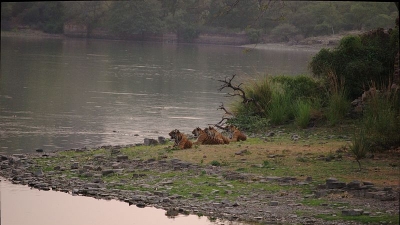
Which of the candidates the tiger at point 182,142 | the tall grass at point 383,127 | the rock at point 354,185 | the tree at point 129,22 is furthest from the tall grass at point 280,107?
the tree at point 129,22

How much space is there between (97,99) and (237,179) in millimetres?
19318

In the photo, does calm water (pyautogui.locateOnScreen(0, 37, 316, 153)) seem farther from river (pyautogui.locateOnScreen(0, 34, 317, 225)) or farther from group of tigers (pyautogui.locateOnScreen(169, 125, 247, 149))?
group of tigers (pyautogui.locateOnScreen(169, 125, 247, 149))

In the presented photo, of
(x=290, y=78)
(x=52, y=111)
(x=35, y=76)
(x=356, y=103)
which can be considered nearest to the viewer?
(x=356, y=103)

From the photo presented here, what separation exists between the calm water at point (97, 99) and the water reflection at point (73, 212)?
5.58 m

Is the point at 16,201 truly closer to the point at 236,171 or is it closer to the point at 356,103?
the point at 236,171

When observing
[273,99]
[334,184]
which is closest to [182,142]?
[334,184]

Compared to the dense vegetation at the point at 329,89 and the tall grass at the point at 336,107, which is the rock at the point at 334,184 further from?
the tall grass at the point at 336,107

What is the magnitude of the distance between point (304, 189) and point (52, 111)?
15.9m

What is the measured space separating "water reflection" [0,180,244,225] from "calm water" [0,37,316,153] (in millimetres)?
5581

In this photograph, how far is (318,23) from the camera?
8425 centimetres

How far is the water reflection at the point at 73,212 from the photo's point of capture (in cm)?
1141

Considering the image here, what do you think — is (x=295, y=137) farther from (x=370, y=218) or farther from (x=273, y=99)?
(x=370, y=218)

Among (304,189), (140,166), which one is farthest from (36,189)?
(304,189)

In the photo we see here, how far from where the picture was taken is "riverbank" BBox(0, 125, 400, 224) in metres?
11.1
